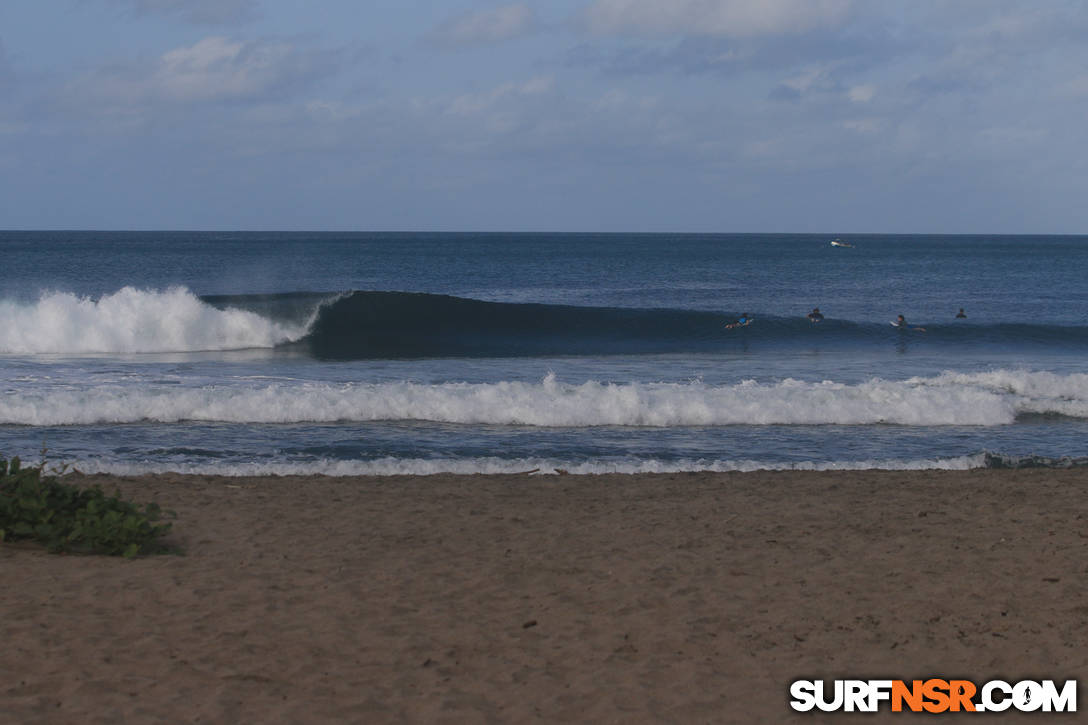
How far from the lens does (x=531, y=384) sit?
1595 cm

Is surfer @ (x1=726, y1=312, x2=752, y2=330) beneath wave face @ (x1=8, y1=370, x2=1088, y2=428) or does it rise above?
above

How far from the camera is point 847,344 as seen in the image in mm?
26969

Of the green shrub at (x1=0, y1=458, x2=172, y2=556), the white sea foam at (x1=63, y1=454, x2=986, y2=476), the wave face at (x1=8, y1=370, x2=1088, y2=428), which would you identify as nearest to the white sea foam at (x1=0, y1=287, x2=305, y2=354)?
the wave face at (x1=8, y1=370, x2=1088, y2=428)

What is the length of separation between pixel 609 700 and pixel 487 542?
2.82 m

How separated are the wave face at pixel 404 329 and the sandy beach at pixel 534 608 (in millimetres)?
15480

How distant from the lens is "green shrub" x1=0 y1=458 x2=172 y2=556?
6816 millimetres

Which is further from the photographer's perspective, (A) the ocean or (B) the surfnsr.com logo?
(A) the ocean

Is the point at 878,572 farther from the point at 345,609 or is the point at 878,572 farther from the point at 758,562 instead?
the point at 345,609

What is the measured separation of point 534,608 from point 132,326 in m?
20.1

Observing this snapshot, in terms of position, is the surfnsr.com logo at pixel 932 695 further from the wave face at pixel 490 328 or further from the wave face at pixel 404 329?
the wave face at pixel 490 328

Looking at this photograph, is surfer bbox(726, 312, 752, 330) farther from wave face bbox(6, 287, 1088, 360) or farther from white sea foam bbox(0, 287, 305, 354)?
white sea foam bbox(0, 287, 305, 354)

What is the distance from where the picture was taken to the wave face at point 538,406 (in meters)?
13.5

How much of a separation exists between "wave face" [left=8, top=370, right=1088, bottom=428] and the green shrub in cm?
631

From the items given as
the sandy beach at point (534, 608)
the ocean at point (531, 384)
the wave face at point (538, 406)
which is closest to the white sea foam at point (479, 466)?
the ocean at point (531, 384)
